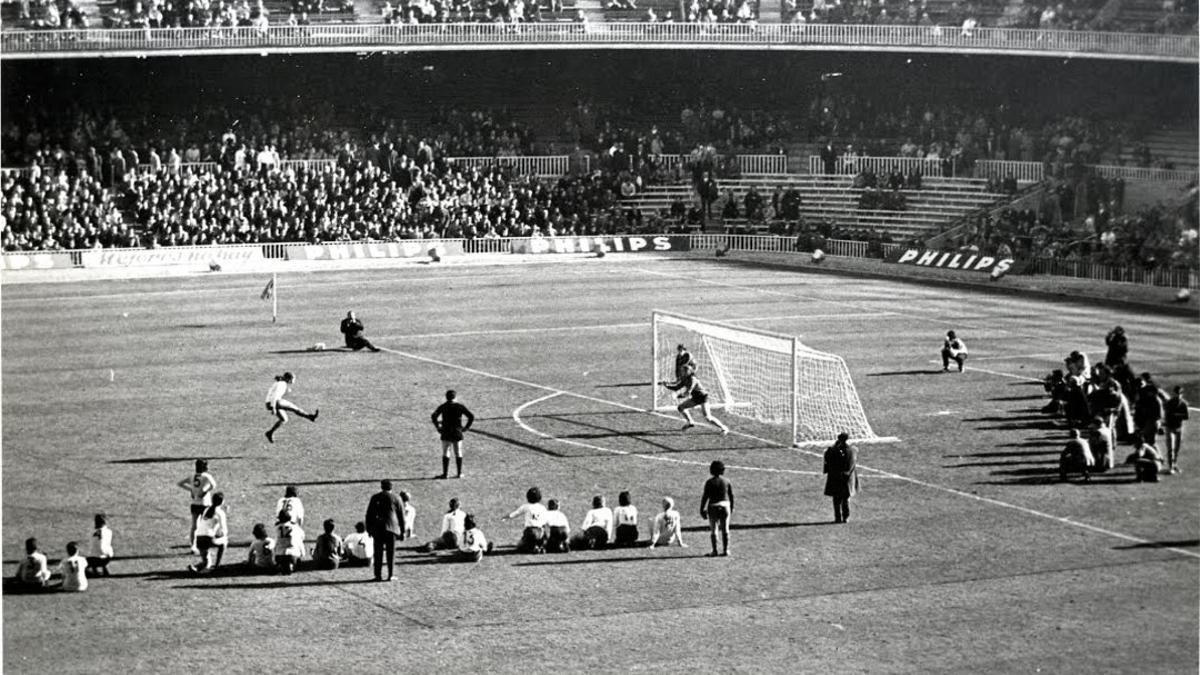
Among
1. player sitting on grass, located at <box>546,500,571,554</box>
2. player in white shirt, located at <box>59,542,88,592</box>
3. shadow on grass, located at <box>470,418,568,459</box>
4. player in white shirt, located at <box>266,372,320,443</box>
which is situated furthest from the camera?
player in white shirt, located at <box>266,372,320,443</box>

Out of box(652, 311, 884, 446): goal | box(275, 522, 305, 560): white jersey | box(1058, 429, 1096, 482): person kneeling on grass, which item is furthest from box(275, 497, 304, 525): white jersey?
box(1058, 429, 1096, 482): person kneeling on grass

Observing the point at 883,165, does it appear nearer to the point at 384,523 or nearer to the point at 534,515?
the point at 534,515

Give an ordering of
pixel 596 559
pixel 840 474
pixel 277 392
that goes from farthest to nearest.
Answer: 1. pixel 277 392
2. pixel 840 474
3. pixel 596 559

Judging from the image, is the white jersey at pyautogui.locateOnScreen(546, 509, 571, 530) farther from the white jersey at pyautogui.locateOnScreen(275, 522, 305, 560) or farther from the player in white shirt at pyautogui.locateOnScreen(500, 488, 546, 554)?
the white jersey at pyautogui.locateOnScreen(275, 522, 305, 560)

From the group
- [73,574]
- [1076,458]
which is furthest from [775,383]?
[73,574]

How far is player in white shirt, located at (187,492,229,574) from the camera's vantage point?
21453 mm

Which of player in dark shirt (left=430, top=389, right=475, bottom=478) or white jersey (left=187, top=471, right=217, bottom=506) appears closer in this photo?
white jersey (left=187, top=471, right=217, bottom=506)

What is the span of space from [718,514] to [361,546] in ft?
15.4

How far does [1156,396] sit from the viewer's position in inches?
1049

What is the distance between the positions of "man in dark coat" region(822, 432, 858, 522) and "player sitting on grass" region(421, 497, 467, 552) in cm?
526

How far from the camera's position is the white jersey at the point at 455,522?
22.4 m

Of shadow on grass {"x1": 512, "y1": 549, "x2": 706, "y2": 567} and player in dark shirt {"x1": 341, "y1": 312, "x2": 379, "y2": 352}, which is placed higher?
player in dark shirt {"x1": 341, "y1": 312, "x2": 379, "y2": 352}

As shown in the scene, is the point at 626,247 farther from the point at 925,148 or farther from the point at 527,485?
the point at 527,485

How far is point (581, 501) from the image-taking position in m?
25.3
